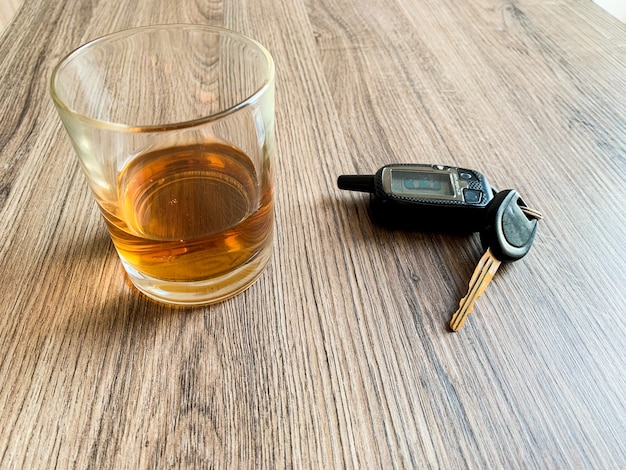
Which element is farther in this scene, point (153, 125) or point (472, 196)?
point (472, 196)

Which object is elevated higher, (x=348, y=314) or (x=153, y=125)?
(x=153, y=125)

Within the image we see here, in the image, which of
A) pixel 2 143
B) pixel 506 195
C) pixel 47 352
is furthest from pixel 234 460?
pixel 2 143

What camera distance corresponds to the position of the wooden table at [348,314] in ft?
1.05

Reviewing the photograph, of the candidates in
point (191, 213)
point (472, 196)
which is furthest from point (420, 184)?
point (191, 213)

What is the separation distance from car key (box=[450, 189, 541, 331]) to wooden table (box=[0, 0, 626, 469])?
0.01m

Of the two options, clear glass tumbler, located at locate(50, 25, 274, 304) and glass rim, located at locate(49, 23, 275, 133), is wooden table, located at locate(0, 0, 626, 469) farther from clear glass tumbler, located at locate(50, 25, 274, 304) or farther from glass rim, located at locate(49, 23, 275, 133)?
glass rim, located at locate(49, 23, 275, 133)

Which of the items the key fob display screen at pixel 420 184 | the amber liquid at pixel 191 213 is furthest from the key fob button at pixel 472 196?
the amber liquid at pixel 191 213

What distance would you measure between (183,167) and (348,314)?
162 millimetres

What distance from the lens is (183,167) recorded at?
0.38 m

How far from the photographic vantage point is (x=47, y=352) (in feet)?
1.17

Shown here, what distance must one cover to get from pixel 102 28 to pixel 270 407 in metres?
0.59

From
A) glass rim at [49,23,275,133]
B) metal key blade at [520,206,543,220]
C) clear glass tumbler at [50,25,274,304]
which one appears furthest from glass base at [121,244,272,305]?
metal key blade at [520,206,543,220]

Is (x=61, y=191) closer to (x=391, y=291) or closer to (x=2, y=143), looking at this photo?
(x=2, y=143)

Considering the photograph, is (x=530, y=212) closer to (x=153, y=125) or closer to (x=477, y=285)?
(x=477, y=285)
